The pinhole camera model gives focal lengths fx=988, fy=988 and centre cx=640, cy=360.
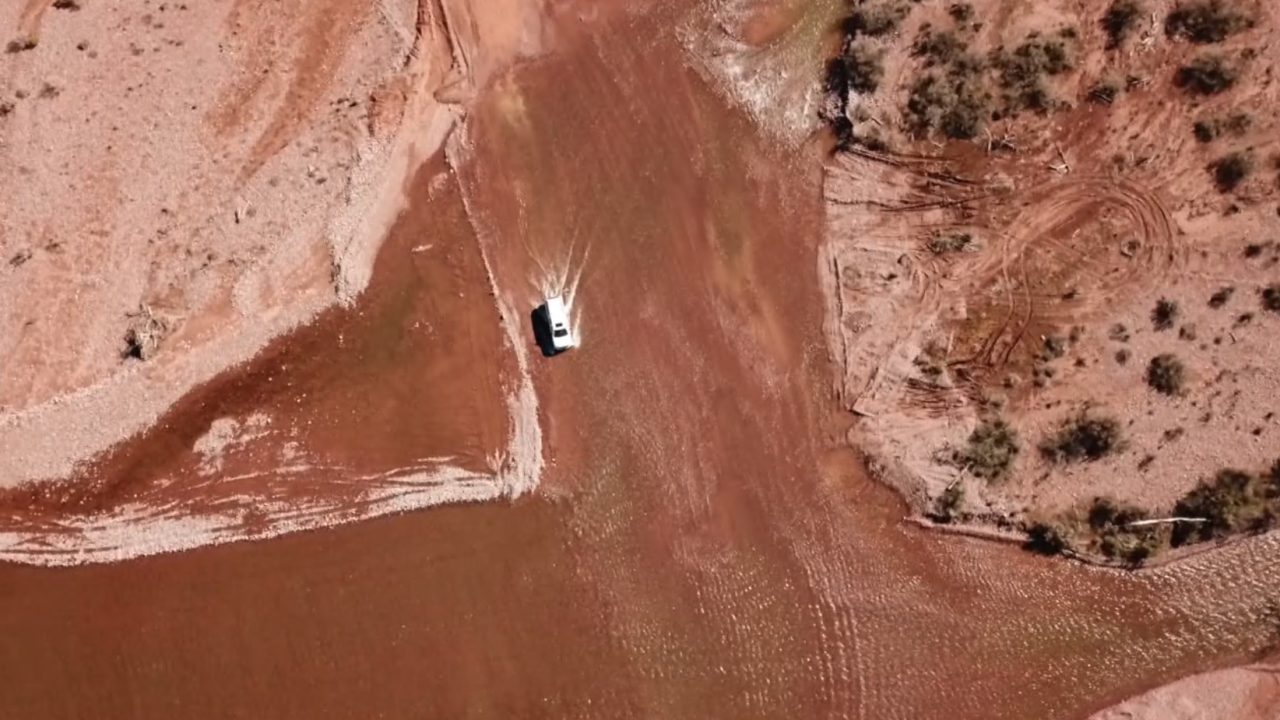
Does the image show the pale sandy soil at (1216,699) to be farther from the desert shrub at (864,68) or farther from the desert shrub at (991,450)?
the desert shrub at (864,68)

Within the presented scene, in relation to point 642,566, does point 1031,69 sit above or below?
above

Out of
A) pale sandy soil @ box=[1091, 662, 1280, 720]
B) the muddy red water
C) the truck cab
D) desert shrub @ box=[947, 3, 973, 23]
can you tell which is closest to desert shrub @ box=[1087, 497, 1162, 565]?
the muddy red water

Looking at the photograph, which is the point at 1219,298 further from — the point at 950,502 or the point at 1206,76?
the point at 950,502

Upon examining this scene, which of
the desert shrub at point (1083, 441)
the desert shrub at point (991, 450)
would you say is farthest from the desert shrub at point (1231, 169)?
the desert shrub at point (991, 450)

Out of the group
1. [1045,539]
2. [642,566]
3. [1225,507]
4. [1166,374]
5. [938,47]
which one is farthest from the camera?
[642,566]

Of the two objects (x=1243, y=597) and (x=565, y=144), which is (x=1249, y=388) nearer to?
(x=1243, y=597)

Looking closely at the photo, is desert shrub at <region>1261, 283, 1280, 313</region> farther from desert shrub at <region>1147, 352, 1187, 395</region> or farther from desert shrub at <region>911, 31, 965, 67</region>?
desert shrub at <region>911, 31, 965, 67</region>

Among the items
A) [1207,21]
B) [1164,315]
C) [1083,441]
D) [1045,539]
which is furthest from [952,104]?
[1045,539]
